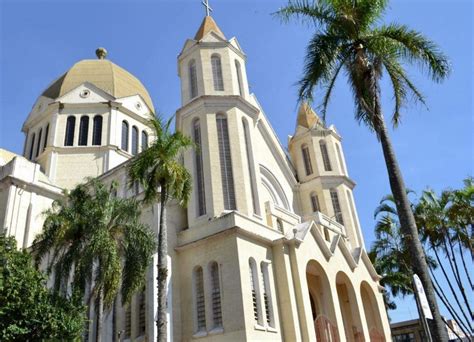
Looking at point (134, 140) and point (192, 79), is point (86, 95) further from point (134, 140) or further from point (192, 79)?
point (192, 79)

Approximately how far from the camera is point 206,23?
102 feet

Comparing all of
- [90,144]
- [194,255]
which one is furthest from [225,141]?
[90,144]

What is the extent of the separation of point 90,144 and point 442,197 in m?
28.7

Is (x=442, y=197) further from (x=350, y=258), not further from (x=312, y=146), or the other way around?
(x=312, y=146)

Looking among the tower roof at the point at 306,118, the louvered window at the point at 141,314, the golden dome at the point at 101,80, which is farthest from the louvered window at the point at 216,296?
the golden dome at the point at 101,80

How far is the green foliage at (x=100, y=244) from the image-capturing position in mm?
18859

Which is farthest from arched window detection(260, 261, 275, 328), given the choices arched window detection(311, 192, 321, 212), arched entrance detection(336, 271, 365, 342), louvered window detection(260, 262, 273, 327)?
arched window detection(311, 192, 321, 212)

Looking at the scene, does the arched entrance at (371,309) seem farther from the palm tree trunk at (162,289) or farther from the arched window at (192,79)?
the palm tree trunk at (162,289)

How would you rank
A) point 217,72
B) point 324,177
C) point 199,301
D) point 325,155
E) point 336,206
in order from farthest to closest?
point 325,155, point 324,177, point 336,206, point 217,72, point 199,301

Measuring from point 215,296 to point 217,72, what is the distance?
13.9 m

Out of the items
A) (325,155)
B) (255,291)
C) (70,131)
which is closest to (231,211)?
(255,291)

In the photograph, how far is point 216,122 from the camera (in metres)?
26.2

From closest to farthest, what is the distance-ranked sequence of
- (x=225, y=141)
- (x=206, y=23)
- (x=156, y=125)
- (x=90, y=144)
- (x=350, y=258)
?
(x=156, y=125), (x=225, y=141), (x=350, y=258), (x=206, y=23), (x=90, y=144)

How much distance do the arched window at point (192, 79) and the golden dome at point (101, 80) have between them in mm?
15770
